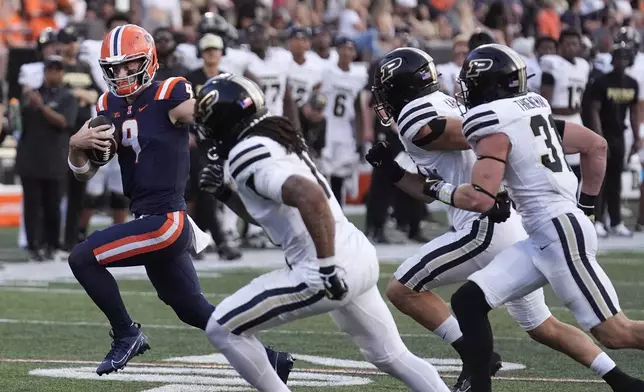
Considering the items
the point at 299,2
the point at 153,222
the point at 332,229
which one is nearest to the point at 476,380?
the point at 332,229

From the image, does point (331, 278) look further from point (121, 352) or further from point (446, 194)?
point (121, 352)

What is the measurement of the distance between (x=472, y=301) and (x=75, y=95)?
7229mm

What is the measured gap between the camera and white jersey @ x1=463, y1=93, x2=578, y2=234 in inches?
233

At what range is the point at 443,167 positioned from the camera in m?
6.67

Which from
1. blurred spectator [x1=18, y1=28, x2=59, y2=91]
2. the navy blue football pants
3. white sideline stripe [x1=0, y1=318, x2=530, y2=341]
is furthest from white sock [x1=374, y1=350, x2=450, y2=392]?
blurred spectator [x1=18, y1=28, x2=59, y2=91]

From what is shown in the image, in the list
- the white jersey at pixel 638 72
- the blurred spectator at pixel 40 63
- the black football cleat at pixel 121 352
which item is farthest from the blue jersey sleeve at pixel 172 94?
the white jersey at pixel 638 72

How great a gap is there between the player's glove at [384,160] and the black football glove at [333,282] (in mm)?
958

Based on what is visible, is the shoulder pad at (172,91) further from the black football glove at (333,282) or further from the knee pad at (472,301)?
the black football glove at (333,282)

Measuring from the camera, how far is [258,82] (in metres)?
13.3

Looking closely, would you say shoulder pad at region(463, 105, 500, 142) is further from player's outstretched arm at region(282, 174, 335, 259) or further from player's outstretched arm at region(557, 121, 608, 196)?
player's outstretched arm at region(282, 174, 335, 259)

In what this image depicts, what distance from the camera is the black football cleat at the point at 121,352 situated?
6.60m

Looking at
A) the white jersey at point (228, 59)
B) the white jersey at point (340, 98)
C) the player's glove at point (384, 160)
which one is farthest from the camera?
the white jersey at point (340, 98)

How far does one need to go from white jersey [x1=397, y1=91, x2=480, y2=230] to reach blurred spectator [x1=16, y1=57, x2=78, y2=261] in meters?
6.10

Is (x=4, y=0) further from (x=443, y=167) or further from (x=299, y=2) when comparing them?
(x=443, y=167)
